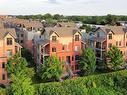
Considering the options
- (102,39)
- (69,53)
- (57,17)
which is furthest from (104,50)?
(57,17)

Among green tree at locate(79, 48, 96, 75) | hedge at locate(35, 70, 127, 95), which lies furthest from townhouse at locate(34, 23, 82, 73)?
hedge at locate(35, 70, 127, 95)

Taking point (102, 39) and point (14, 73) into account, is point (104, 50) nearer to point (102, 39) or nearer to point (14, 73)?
point (102, 39)

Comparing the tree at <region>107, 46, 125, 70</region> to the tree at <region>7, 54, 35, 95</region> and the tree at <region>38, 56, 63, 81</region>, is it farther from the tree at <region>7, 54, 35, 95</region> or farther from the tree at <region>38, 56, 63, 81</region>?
the tree at <region>7, 54, 35, 95</region>

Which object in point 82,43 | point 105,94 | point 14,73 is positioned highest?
point 82,43

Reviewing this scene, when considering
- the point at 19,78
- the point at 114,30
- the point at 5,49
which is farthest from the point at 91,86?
the point at 114,30

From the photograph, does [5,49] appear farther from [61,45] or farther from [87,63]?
[87,63]

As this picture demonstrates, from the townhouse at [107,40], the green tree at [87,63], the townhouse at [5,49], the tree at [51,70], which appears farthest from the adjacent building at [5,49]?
the townhouse at [107,40]
